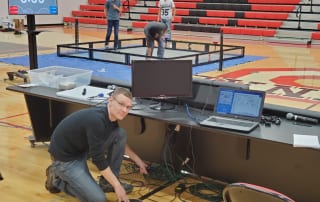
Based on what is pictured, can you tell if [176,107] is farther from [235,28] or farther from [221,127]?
[235,28]

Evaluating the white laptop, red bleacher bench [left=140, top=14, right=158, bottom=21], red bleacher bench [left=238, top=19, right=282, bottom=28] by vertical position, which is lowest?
the white laptop

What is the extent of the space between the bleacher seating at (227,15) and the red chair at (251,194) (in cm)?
1183

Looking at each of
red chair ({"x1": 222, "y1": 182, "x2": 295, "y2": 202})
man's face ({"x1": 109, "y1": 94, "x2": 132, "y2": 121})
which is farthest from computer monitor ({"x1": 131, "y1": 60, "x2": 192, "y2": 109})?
red chair ({"x1": 222, "y1": 182, "x2": 295, "y2": 202})

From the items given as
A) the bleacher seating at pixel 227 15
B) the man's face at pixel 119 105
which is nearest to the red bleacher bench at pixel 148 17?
the bleacher seating at pixel 227 15

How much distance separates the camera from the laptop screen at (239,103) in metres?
3.23

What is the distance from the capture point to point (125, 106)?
2.81m

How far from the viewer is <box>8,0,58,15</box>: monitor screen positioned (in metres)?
5.19

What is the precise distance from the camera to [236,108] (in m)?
3.31

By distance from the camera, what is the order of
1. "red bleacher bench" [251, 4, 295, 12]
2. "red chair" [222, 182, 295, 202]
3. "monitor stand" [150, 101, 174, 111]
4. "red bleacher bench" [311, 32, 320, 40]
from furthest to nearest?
"red bleacher bench" [251, 4, 295, 12], "red bleacher bench" [311, 32, 320, 40], "monitor stand" [150, 101, 174, 111], "red chair" [222, 182, 295, 202]

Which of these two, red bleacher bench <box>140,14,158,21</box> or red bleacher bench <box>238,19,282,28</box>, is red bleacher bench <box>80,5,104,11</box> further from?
red bleacher bench <box>238,19,282,28</box>

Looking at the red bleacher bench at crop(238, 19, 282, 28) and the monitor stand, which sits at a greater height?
the red bleacher bench at crop(238, 19, 282, 28)

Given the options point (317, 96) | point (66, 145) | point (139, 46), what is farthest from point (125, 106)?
point (139, 46)

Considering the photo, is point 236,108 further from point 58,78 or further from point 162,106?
point 58,78

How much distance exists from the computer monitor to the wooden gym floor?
29.4 inches
